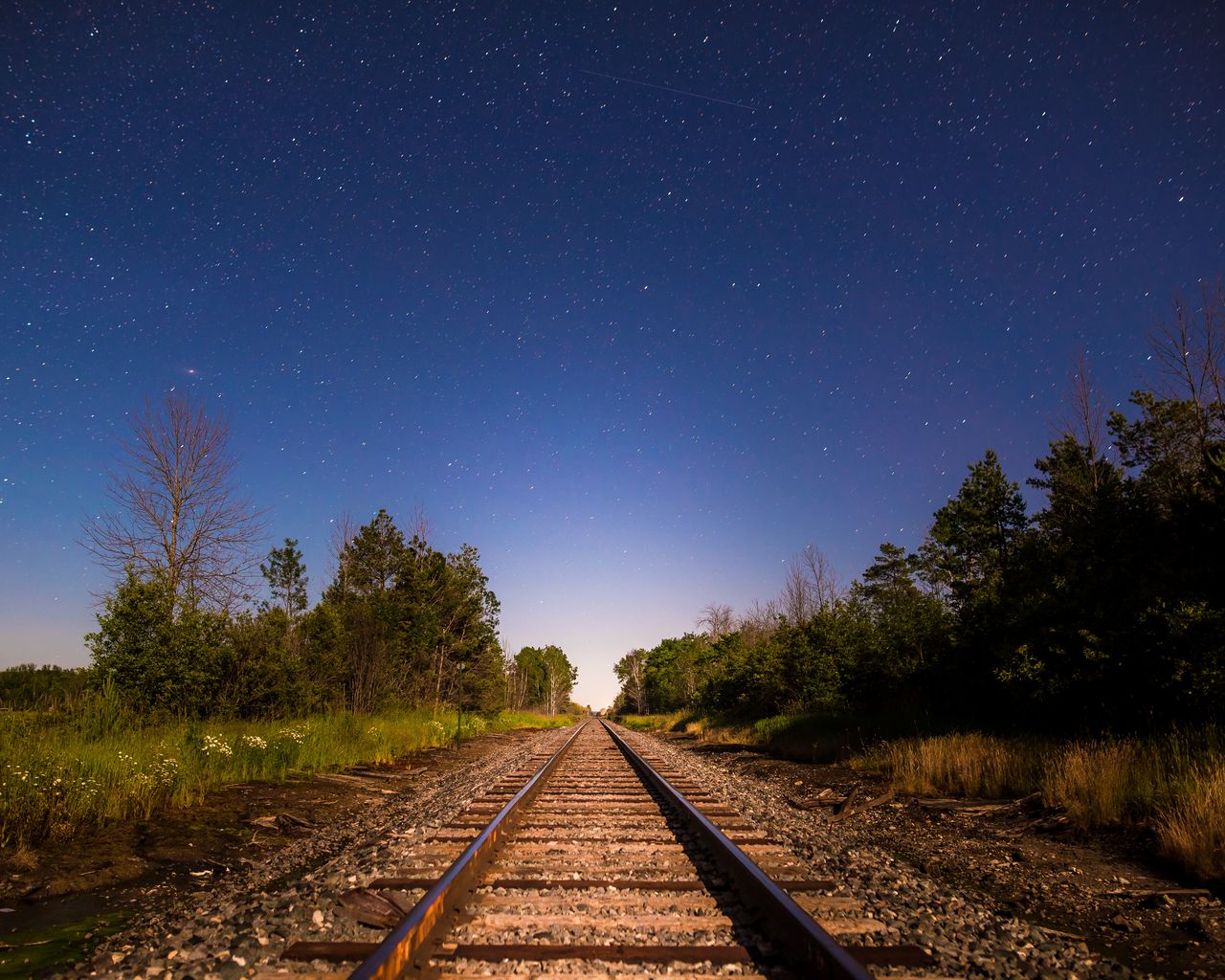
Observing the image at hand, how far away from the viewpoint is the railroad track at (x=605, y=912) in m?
2.78

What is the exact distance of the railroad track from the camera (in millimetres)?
2783

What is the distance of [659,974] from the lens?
2750 millimetres

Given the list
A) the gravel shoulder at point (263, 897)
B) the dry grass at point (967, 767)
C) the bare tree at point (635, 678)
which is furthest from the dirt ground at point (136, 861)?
the bare tree at point (635, 678)

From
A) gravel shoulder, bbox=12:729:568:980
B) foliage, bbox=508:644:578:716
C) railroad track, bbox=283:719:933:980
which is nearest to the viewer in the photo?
railroad track, bbox=283:719:933:980

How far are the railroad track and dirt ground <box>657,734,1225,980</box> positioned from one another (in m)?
1.38

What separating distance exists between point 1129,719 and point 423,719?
645 inches

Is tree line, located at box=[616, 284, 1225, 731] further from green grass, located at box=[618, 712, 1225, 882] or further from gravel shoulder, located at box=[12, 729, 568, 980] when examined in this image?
gravel shoulder, located at box=[12, 729, 568, 980]

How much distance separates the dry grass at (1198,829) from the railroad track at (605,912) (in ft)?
9.37

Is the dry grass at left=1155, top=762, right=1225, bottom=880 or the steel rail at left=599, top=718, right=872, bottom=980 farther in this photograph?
the dry grass at left=1155, top=762, right=1225, bottom=880

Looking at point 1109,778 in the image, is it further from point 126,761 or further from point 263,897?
point 126,761

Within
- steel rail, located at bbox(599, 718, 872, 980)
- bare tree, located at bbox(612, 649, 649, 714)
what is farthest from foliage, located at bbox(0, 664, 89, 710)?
bare tree, located at bbox(612, 649, 649, 714)

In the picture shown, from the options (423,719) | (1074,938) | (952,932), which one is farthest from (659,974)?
(423,719)

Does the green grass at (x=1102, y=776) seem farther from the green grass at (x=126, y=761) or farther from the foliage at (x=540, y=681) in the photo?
the foliage at (x=540, y=681)

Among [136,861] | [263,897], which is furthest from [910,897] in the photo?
[136,861]
